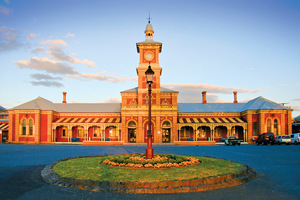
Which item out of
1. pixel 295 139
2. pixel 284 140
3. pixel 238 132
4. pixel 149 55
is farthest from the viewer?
pixel 238 132

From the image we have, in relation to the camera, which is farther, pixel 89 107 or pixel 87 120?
pixel 89 107

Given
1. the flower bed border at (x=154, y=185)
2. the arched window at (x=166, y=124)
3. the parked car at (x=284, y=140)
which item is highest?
the arched window at (x=166, y=124)

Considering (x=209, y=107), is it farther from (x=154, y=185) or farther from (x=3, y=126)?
(x=154, y=185)

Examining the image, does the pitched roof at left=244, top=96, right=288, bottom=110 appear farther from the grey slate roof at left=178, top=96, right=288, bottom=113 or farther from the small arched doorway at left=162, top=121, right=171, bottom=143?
the small arched doorway at left=162, top=121, right=171, bottom=143

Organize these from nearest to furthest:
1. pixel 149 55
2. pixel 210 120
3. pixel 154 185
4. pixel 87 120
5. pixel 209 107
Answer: pixel 154 185 < pixel 210 120 < pixel 149 55 < pixel 87 120 < pixel 209 107

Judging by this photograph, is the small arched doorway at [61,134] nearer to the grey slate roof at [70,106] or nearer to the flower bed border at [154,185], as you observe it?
the grey slate roof at [70,106]

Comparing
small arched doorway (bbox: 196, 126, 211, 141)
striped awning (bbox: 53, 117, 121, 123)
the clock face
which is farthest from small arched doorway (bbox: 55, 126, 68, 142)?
small arched doorway (bbox: 196, 126, 211, 141)

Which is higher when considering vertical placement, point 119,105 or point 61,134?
point 119,105

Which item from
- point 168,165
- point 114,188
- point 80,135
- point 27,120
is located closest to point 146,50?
point 80,135

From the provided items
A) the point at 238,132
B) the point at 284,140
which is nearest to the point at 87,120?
the point at 238,132

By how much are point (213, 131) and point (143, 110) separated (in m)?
12.9

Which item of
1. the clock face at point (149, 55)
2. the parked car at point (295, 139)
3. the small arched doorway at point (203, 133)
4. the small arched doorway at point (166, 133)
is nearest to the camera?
the parked car at point (295, 139)

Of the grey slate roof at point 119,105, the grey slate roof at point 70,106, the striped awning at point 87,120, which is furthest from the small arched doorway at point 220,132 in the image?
the grey slate roof at point 70,106

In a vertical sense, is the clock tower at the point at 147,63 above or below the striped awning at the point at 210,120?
above
